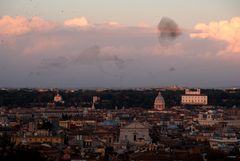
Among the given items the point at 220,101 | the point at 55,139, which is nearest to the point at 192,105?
the point at 220,101

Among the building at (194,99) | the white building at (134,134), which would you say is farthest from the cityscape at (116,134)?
the building at (194,99)

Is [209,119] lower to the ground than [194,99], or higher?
lower

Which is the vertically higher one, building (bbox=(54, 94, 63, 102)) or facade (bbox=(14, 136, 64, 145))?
building (bbox=(54, 94, 63, 102))

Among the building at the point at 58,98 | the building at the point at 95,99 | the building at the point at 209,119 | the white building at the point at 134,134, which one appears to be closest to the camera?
the white building at the point at 134,134

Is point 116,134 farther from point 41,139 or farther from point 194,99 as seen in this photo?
point 194,99

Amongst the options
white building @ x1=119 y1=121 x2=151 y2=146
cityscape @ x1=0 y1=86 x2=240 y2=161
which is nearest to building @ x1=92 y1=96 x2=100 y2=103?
cityscape @ x1=0 y1=86 x2=240 y2=161

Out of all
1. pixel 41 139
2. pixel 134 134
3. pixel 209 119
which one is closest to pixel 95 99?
pixel 209 119

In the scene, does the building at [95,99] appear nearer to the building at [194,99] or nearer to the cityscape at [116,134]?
the cityscape at [116,134]

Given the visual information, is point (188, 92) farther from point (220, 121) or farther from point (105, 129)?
point (105, 129)

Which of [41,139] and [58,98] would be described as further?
[58,98]

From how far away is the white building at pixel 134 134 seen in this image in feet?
180

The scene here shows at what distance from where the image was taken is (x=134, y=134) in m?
57.7

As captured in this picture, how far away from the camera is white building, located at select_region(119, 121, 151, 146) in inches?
2158

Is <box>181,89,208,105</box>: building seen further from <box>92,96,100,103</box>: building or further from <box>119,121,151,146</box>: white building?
<box>119,121,151,146</box>: white building
